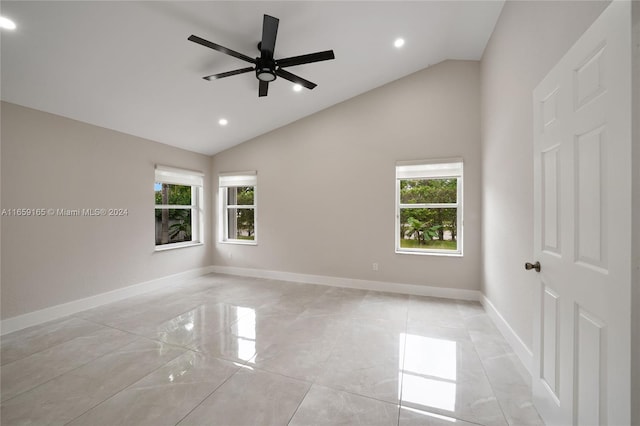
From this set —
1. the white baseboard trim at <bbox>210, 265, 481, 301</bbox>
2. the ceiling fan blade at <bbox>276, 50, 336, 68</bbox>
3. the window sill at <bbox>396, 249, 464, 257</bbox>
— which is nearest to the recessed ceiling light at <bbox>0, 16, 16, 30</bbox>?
the ceiling fan blade at <bbox>276, 50, 336, 68</bbox>

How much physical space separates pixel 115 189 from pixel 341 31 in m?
3.77

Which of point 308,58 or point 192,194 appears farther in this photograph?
point 192,194

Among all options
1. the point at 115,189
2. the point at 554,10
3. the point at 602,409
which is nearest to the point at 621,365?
the point at 602,409

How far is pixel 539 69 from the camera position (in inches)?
74.9

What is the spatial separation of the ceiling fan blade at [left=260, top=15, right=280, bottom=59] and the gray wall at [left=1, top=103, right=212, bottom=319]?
284cm

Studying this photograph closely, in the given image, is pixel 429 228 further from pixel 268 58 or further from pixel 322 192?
pixel 268 58

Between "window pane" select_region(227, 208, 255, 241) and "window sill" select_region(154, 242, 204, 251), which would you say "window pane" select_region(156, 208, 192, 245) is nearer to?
"window sill" select_region(154, 242, 204, 251)

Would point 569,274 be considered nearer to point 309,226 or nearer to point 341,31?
point 341,31

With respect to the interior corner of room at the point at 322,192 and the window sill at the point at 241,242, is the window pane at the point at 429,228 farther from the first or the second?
the window sill at the point at 241,242

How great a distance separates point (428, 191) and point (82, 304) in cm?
512

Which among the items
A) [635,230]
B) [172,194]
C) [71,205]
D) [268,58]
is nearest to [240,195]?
[172,194]

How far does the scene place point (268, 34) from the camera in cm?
214

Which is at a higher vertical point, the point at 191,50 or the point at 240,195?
the point at 191,50

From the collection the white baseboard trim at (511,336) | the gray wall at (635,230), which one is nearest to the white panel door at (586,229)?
the gray wall at (635,230)
